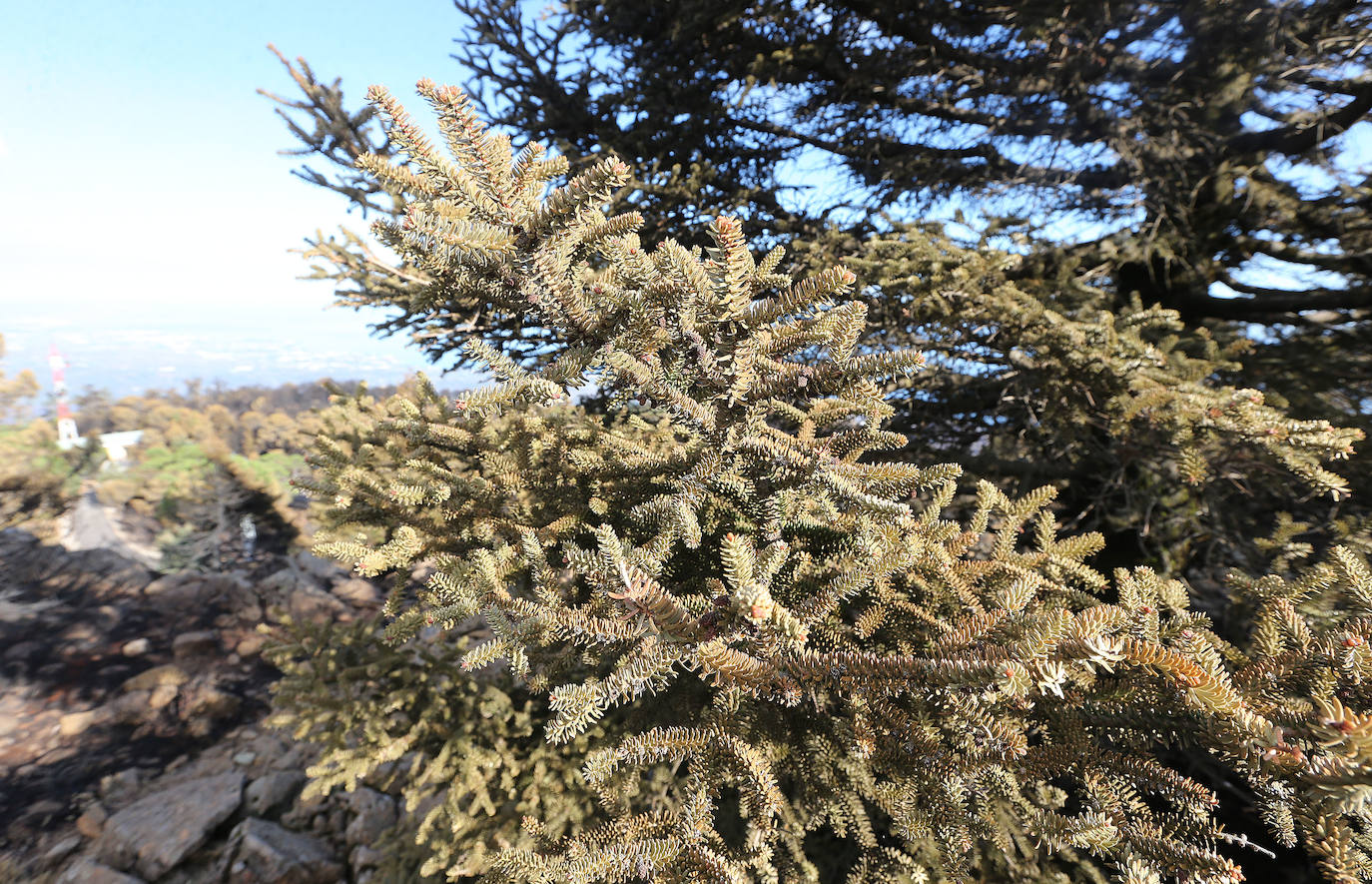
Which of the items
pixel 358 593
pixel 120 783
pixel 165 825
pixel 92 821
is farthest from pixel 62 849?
pixel 358 593

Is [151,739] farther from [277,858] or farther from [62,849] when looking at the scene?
[277,858]

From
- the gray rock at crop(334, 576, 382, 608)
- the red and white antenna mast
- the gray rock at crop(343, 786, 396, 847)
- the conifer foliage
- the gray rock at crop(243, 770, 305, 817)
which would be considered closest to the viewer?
the conifer foliage

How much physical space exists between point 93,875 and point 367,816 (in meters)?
2.89

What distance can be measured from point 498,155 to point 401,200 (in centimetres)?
461

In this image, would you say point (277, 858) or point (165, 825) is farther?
point (165, 825)

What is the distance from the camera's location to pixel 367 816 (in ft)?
24.6

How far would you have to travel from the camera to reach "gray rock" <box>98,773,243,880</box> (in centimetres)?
662

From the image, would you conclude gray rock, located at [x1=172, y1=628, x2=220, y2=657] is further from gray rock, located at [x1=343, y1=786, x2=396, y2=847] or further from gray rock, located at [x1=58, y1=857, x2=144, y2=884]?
gray rock, located at [x1=343, y1=786, x2=396, y2=847]

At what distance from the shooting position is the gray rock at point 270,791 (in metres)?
7.69

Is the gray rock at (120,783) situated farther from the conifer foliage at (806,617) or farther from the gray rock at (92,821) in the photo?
the conifer foliage at (806,617)

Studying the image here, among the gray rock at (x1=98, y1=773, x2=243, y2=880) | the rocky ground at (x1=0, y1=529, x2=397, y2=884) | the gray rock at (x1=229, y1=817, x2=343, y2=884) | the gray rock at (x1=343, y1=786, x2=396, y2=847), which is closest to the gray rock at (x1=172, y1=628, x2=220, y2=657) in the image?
the rocky ground at (x1=0, y1=529, x2=397, y2=884)

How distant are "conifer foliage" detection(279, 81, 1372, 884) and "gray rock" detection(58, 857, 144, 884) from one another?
7358 mm

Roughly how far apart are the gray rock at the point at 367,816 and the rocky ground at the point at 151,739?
2cm

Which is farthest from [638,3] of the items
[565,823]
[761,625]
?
[565,823]
